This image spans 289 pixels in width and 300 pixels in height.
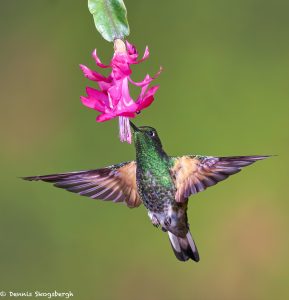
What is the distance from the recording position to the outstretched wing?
4.66ft

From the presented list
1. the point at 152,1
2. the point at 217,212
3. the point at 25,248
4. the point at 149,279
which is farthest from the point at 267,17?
the point at 25,248

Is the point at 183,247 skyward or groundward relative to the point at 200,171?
groundward

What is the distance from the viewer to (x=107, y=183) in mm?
1613

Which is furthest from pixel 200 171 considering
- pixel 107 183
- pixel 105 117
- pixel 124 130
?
pixel 105 117

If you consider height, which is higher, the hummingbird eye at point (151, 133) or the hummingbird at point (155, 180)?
the hummingbird eye at point (151, 133)

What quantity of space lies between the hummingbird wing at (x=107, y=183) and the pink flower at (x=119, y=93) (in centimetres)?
33

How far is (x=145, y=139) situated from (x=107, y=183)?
0.50 ft

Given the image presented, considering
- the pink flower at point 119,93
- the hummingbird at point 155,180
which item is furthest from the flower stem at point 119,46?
the hummingbird at point 155,180

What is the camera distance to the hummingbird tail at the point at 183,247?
69.2 inches

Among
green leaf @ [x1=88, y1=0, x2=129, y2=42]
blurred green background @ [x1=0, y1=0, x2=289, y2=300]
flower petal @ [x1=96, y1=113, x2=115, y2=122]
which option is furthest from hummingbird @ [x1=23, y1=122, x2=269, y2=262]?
blurred green background @ [x1=0, y1=0, x2=289, y2=300]

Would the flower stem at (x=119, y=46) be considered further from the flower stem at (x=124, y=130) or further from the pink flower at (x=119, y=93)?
the flower stem at (x=124, y=130)

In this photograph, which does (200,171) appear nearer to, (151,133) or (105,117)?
(151,133)

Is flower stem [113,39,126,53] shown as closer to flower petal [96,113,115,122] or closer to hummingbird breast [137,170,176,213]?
flower petal [96,113,115,122]

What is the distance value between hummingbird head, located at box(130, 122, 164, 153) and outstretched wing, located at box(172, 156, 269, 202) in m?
0.09
